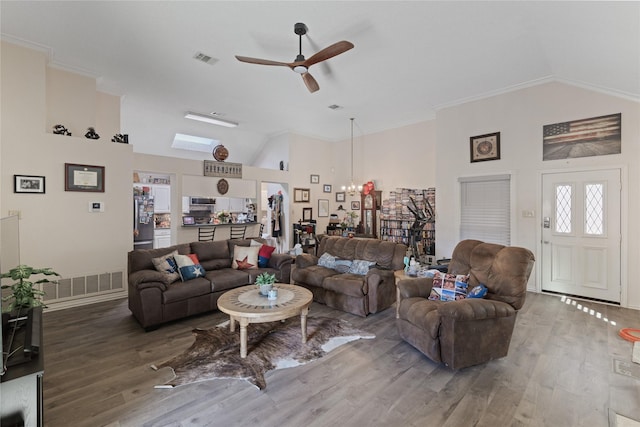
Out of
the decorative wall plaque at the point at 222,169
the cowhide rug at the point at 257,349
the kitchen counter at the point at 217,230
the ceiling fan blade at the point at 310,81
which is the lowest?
the cowhide rug at the point at 257,349

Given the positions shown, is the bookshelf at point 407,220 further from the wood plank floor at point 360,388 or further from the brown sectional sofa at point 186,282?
the brown sectional sofa at point 186,282

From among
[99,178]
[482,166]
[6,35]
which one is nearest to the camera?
[6,35]

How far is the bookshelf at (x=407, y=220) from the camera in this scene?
6.61 m

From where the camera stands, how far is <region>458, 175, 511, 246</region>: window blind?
17.2 ft

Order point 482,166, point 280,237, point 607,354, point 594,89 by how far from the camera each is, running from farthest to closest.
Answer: point 280,237
point 482,166
point 594,89
point 607,354

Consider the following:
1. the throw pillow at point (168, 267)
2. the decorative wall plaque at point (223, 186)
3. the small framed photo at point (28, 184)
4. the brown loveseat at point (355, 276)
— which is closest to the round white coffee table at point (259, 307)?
the brown loveseat at point (355, 276)

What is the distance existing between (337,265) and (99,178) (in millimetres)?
4168

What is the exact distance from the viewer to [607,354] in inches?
112

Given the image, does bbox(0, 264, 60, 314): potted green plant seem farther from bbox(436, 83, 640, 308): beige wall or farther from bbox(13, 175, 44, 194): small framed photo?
bbox(436, 83, 640, 308): beige wall

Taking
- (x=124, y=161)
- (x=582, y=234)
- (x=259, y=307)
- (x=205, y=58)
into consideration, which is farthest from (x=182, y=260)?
(x=582, y=234)

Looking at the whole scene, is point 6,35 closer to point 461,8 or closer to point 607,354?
point 461,8

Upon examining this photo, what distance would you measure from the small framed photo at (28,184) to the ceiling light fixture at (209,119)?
3.37 metres

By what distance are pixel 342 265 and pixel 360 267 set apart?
34 cm

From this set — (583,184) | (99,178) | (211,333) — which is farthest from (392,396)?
A: (99,178)
